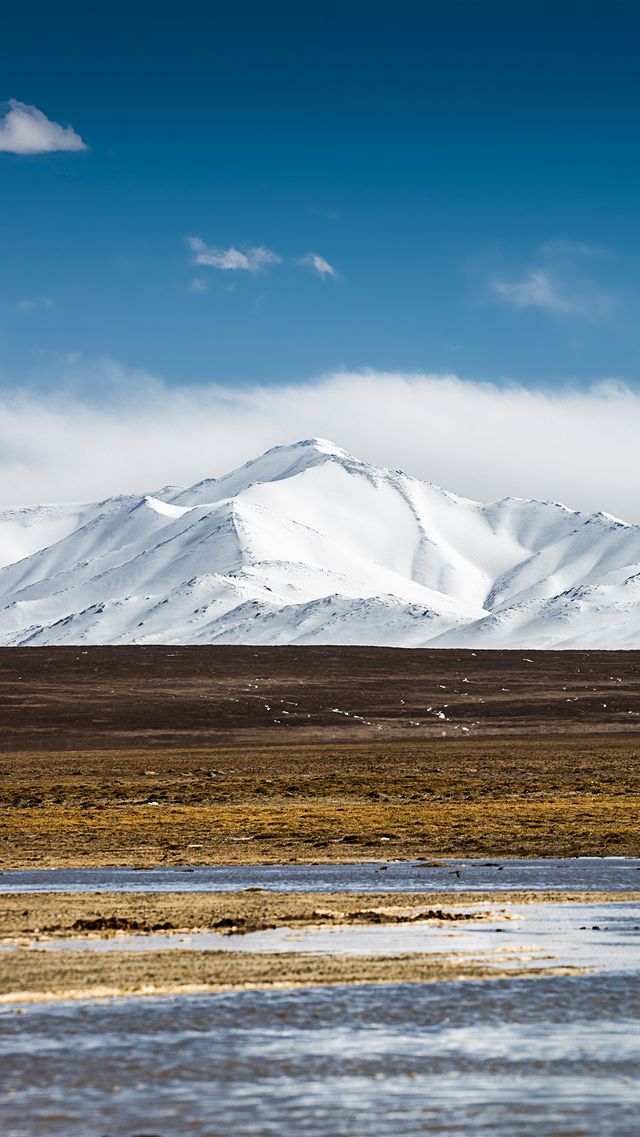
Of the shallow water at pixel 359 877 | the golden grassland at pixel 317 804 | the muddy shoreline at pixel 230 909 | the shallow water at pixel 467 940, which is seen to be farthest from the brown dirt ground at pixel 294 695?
the shallow water at pixel 467 940

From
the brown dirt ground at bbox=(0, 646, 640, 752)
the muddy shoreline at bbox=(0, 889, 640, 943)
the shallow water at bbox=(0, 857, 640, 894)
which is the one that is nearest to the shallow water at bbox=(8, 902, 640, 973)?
the muddy shoreline at bbox=(0, 889, 640, 943)

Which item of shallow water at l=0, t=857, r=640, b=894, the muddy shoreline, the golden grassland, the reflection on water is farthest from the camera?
the golden grassland

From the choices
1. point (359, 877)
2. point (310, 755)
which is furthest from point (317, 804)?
point (310, 755)

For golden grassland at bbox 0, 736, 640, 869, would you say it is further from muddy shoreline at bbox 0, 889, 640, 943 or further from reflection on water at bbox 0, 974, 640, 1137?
reflection on water at bbox 0, 974, 640, 1137

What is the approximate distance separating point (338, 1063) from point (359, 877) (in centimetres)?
2204

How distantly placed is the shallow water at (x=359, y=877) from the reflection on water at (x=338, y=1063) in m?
14.7

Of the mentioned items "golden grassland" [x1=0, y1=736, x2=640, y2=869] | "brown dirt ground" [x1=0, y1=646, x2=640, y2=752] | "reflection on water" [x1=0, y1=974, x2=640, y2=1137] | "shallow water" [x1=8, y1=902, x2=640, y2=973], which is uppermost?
"brown dirt ground" [x1=0, y1=646, x2=640, y2=752]

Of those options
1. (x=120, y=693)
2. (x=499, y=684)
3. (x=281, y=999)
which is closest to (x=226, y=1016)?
(x=281, y=999)

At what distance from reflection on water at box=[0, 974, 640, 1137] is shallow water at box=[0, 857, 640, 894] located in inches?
577

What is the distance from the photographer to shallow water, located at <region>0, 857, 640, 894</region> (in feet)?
118

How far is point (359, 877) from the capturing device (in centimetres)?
3841

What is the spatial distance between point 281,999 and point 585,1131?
7594 millimetres

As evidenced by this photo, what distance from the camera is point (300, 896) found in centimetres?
3378

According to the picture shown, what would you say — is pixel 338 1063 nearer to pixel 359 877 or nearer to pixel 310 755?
pixel 359 877
